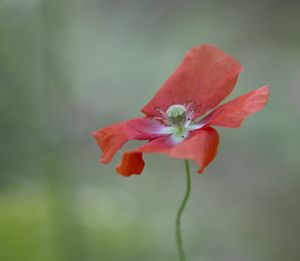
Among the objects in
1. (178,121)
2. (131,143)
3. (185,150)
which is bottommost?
(185,150)

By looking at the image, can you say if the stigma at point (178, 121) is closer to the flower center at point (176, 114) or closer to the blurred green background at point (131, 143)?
the flower center at point (176, 114)

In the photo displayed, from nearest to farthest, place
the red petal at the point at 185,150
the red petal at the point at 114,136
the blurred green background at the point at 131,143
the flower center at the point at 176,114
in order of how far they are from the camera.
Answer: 1. the red petal at the point at 185,150
2. the red petal at the point at 114,136
3. the flower center at the point at 176,114
4. the blurred green background at the point at 131,143

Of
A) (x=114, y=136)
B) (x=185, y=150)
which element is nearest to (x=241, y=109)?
(x=185, y=150)

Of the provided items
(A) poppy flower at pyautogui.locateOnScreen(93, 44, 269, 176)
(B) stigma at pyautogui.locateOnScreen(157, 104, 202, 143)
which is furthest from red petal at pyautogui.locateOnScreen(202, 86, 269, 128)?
(B) stigma at pyautogui.locateOnScreen(157, 104, 202, 143)

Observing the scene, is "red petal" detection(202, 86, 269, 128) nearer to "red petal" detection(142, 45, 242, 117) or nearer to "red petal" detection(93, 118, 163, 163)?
"red petal" detection(142, 45, 242, 117)

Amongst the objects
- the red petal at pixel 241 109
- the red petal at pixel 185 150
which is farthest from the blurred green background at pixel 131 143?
the red petal at pixel 241 109

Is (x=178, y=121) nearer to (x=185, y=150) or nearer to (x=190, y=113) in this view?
(x=190, y=113)

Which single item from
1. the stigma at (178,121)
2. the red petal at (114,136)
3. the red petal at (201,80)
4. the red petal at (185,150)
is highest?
the red petal at (201,80)
